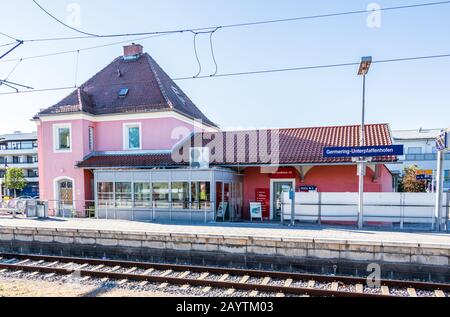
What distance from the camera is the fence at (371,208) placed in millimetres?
12016

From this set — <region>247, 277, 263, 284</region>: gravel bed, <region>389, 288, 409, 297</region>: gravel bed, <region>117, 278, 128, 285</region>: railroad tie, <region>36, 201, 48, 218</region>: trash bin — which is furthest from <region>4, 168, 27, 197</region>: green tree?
<region>389, 288, 409, 297</region>: gravel bed

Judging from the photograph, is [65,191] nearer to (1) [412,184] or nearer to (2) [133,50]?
(2) [133,50]

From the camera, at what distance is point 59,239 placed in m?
11.4

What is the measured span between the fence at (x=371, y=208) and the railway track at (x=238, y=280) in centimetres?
518

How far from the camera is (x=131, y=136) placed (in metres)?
18.5

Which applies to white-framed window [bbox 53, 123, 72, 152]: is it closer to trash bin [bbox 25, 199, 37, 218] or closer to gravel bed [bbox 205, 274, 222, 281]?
trash bin [bbox 25, 199, 37, 218]

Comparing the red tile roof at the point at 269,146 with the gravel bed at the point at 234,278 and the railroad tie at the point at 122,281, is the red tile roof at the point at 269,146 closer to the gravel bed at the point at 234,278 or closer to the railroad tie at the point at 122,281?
the gravel bed at the point at 234,278

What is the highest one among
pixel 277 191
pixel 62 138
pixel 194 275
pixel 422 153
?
pixel 62 138

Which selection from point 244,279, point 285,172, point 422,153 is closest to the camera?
point 244,279

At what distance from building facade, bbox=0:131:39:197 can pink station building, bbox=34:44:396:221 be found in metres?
37.3

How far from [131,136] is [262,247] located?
12.4 metres

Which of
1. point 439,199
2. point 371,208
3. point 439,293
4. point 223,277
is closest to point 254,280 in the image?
point 223,277
